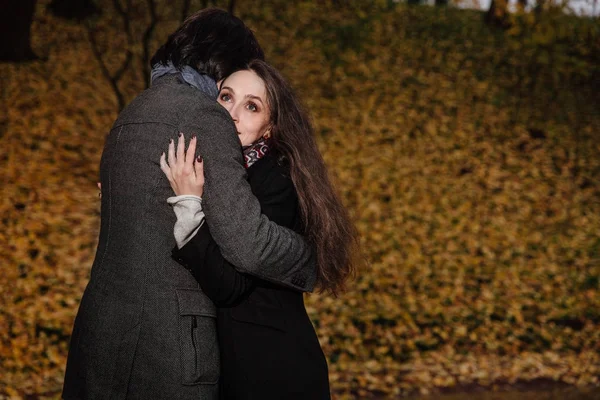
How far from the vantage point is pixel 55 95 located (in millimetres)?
10227

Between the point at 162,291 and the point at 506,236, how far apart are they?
7691 millimetres

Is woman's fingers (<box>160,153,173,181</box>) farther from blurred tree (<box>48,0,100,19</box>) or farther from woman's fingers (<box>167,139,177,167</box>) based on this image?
blurred tree (<box>48,0,100,19</box>)

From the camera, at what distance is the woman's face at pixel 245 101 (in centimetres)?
238

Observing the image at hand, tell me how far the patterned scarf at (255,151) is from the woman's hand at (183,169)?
0.29 meters

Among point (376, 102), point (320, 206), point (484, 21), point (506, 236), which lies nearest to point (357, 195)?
point (506, 236)

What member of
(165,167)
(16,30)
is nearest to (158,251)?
(165,167)

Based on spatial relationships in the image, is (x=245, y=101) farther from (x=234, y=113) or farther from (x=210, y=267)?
(x=210, y=267)

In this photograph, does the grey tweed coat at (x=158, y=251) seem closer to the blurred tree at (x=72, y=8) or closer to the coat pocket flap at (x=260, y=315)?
the coat pocket flap at (x=260, y=315)

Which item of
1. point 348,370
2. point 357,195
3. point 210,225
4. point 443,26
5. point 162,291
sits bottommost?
point 348,370

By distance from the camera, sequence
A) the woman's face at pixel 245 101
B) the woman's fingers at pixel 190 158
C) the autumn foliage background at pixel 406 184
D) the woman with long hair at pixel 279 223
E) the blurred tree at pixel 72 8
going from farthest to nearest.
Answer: the blurred tree at pixel 72 8, the autumn foliage background at pixel 406 184, the woman's face at pixel 245 101, the woman with long hair at pixel 279 223, the woman's fingers at pixel 190 158

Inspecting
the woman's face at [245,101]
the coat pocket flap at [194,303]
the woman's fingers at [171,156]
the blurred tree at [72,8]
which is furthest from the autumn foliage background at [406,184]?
the woman's fingers at [171,156]

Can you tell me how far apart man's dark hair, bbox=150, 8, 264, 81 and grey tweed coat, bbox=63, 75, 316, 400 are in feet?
0.43

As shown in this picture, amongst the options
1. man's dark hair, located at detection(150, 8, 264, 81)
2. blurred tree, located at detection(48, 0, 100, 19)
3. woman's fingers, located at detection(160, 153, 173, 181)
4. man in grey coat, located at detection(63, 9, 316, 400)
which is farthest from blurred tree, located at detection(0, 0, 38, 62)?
woman's fingers, located at detection(160, 153, 173, 181)

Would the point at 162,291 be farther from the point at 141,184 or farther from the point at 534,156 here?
the point at 534,156
